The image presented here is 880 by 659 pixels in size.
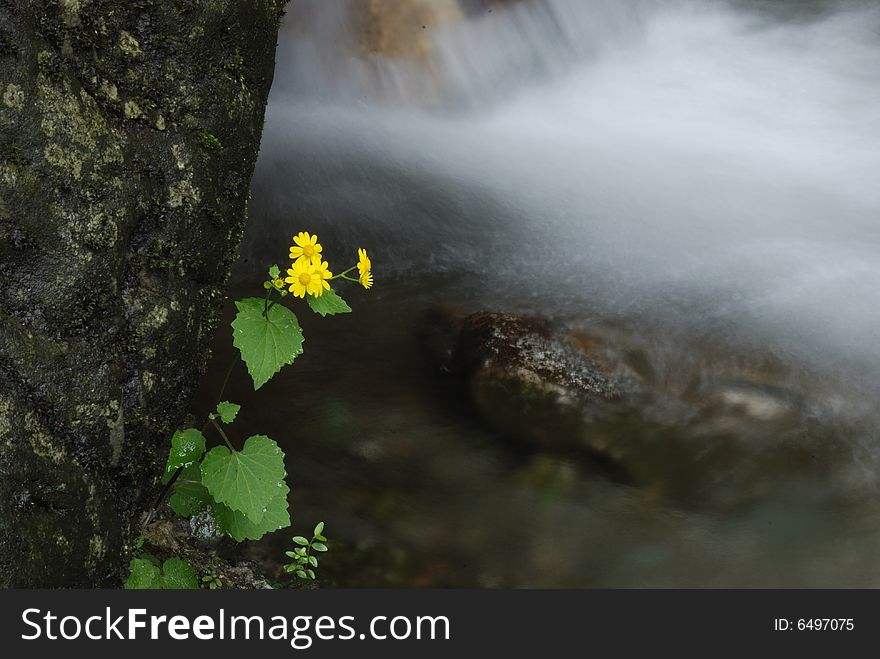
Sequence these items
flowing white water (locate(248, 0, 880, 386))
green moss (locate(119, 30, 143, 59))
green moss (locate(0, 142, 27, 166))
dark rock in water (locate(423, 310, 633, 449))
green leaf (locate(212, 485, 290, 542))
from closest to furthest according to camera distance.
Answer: green moss (locate(0, 142, 27, 166)) → green moss (locate(119, 30, 143, 59)) → green leaf (locate(212, 485, 290, 542)) → dark rock in water (locate(423, 310, 633, 449)) → flowing white water (locate(248, 0, 880, 386))

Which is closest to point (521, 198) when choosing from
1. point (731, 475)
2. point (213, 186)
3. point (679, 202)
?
point (679, 202)

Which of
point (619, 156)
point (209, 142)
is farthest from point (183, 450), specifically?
point (619, 156)

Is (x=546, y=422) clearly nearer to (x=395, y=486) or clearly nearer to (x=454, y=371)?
(x=454, y=371)

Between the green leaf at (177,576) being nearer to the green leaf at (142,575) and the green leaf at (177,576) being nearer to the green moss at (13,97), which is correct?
the green leaf at (142,575)

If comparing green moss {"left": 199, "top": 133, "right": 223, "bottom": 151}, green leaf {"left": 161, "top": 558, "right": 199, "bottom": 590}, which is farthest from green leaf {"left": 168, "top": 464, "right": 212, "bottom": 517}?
green moss {"left": 199, "top": 133, "right": 223, "bottom": 151}

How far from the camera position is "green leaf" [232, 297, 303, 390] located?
2.41 meters

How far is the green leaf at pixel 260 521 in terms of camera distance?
2.54 m

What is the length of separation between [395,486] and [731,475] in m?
1.57

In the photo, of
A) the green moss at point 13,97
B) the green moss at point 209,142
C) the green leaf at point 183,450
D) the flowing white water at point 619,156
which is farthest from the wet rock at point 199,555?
the flowing white water at point 619,156

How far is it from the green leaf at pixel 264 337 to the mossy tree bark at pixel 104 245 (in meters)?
0.12

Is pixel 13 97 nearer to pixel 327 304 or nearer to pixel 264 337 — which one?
pixel 264 337

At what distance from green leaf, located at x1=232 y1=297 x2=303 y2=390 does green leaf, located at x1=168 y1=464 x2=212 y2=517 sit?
0.50 metres

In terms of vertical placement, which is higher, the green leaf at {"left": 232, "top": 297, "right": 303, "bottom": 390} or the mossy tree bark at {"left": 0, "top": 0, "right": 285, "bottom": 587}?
the mossy tree bark at {"left": 0, "top": 0, "right": 285, "bottom": 587}

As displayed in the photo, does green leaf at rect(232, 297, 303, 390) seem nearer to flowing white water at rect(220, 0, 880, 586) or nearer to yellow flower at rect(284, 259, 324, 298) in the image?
yellow flower at rect(284, 259, 324, 298)
